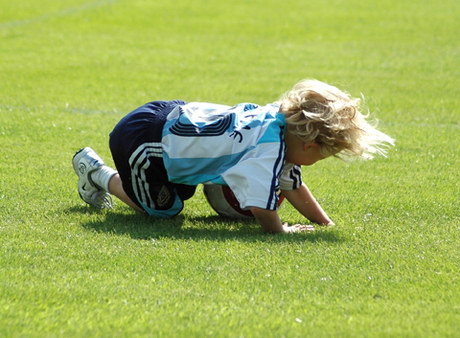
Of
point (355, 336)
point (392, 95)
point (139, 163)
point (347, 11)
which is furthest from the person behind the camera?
point (347, 11)

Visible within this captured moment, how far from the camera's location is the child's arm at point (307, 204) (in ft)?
12.4

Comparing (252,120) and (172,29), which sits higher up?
(252,120)

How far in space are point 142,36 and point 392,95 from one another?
624 centimetres

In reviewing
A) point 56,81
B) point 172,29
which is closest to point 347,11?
point 172,29

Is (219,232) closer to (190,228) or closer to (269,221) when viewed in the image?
(190,228)

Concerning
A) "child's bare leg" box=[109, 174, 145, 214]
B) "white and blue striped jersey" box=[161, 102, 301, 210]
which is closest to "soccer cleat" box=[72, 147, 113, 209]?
"child's bare leg" box=[109, 174, 145, 214]

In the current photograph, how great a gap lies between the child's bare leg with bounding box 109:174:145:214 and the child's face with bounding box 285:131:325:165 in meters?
1.08

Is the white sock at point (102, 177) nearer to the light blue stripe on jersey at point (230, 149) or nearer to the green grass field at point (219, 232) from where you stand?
the green grass field at point (219, 232)

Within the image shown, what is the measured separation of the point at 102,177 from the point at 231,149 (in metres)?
1.05

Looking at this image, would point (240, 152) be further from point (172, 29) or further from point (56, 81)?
point (172, 29)

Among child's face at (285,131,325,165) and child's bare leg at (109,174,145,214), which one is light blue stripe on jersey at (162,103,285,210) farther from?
child's bare leg at (109,174,145,214)

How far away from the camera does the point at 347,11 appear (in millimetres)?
16234

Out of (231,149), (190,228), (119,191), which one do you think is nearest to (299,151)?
(231,149)

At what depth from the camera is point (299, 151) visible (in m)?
3.50
